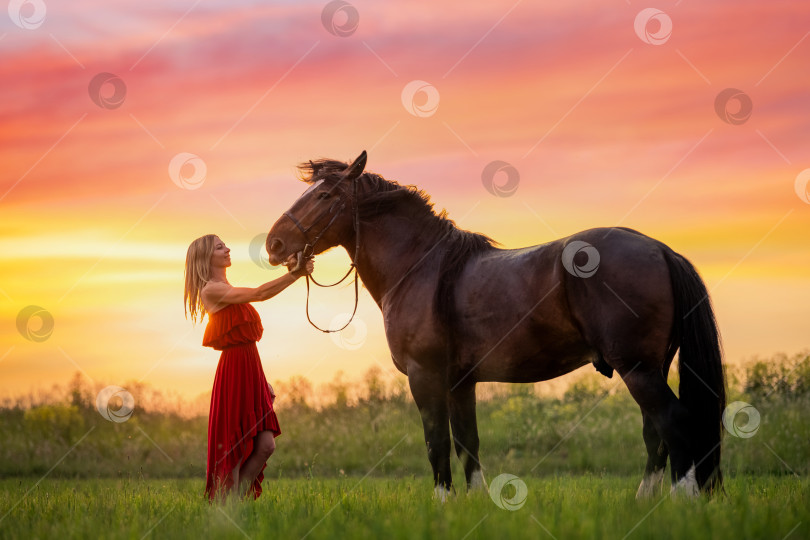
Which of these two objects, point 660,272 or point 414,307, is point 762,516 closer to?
point 660,272

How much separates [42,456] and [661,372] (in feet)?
32.4

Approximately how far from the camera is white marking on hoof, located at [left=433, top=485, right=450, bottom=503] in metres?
6.09

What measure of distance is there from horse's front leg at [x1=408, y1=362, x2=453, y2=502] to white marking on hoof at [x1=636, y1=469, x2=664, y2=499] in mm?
1582

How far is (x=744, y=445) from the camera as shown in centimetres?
1067

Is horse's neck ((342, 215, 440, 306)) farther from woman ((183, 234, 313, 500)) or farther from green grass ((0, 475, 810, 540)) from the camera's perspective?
green grass ((0, 475, 810, 540))

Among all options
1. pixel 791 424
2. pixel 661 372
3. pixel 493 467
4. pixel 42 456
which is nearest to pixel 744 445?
pixel 791 424

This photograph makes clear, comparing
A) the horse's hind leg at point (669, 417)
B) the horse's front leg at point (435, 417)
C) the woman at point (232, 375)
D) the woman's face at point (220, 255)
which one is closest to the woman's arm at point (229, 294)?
the woman at point (232, 375)

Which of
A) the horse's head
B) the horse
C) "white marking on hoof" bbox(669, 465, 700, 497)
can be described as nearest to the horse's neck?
the horse

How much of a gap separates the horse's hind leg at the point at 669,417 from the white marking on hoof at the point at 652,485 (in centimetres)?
49

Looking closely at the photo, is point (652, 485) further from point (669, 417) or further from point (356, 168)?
point (356, 168)

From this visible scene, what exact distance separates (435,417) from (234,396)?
1724 millimetres
